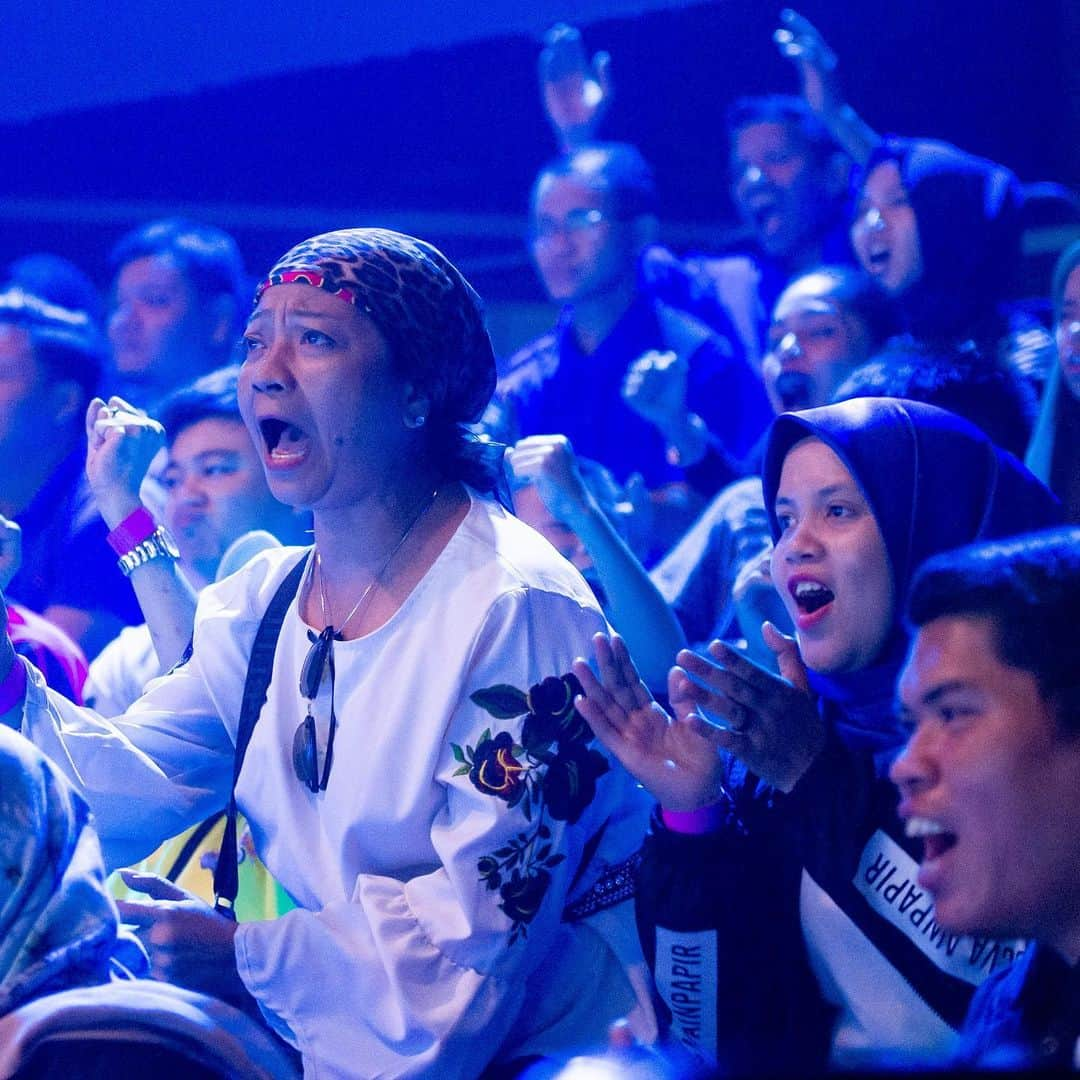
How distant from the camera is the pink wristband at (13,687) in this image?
2.18m

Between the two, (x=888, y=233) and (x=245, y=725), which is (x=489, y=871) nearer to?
(x=245, y=725)

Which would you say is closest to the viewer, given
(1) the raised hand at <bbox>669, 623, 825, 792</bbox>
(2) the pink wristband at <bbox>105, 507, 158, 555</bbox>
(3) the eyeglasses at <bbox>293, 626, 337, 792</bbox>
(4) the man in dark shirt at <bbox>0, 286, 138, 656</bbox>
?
(1) the raised hand at <bbox>669, 623, 825, 792</bbox>

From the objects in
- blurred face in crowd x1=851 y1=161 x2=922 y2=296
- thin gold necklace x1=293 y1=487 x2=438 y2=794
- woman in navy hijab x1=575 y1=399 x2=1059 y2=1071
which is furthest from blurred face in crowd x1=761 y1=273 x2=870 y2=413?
thin gold necklace x1=293 y1=487 x2=438 y2=794

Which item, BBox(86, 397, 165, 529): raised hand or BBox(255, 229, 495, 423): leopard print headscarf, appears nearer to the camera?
BBox(255, 229, 495, 423): leopard print headscarf

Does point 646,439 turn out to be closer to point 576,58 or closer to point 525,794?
point 576,58

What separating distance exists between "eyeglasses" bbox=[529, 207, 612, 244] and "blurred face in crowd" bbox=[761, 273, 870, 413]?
0.98 metres

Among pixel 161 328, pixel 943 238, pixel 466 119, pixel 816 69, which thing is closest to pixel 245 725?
pixel 943 238

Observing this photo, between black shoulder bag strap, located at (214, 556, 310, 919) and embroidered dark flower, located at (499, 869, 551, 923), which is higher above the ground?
black shoulder bag strap, located at (214, 556, 310, 919)

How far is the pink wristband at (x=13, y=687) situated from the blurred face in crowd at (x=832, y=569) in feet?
3.67

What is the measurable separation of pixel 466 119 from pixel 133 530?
11.0 ft

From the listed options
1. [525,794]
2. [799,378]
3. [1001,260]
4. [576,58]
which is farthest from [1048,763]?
[576,58]

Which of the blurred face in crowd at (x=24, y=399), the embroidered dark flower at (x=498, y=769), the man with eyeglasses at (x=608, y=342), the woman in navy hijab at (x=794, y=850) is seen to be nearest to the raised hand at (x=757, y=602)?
the woman in navy hijab at (x=794, y=850)

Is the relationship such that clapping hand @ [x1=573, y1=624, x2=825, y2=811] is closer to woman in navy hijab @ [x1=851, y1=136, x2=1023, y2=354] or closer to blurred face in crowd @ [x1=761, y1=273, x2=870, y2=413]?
blurred face in crowd @ [x1=761, y1=273, x2=870, y2=413]

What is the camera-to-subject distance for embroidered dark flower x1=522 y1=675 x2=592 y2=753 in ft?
6.24
